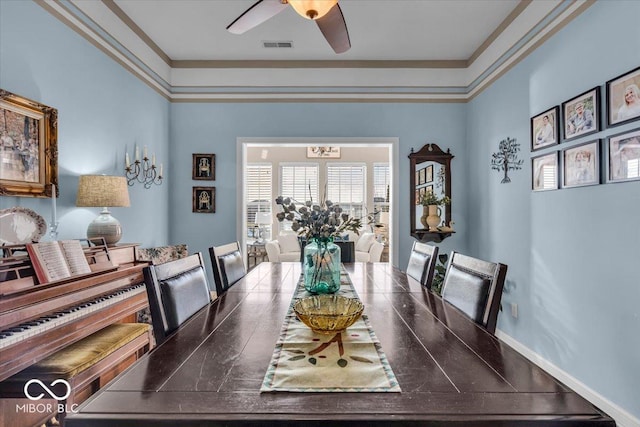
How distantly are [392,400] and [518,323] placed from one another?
2673 mm

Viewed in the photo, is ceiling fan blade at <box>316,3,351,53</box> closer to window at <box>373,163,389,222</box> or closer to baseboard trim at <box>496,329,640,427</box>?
baseboard trim at <box>496,329,640,427</box>

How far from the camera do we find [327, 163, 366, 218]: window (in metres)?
7.89

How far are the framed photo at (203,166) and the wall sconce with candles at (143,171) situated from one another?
406mm

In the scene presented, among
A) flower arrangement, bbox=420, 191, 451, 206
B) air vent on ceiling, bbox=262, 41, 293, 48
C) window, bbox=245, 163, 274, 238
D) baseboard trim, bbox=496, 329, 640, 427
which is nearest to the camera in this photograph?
baseboard trim, bbox=496, 329, 640, 427

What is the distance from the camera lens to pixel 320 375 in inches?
31.5

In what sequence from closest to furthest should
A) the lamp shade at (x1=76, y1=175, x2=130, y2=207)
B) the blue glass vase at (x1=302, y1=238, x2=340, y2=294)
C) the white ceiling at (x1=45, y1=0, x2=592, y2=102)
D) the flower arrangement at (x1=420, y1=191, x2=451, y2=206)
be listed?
the blue glass vase at (x1=302, y1=238, x2=340, y2=294) → the lamp shade at (x1=76, y1=175, x2=130, y2=207) → the white ceiling at (x1=45, y1=0, x2=592, y2=102) → the flower arrangement at (x1=420, y1=191, x2=451, y2=206)

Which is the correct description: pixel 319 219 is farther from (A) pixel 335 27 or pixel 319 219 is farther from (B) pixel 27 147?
(B) pixel 27 147

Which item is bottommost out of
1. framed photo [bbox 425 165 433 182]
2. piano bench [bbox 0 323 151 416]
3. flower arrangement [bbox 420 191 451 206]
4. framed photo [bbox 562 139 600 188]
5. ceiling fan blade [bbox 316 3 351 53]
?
piano bench [bbox 0 323 151 416]

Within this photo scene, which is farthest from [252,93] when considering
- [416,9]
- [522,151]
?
[522,151]

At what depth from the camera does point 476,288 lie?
136cm

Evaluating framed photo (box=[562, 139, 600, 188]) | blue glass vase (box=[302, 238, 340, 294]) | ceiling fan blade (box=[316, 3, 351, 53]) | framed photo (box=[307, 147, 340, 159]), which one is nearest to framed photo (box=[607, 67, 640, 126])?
framed photo (box=[562, 139, 600, 188])

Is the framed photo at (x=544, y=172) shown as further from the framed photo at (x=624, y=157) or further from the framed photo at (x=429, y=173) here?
the framed photo at (x=429, y=173)

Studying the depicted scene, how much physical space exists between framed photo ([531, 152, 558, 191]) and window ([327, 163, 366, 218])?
17.4 feet

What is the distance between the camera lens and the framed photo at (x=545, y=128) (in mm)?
2318
